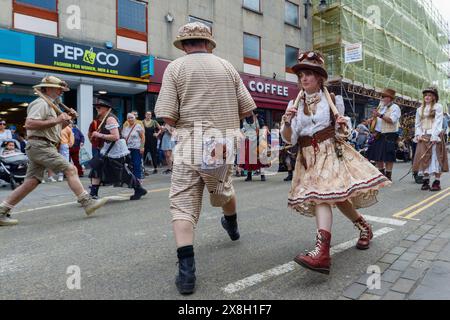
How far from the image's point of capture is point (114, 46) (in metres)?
14.4

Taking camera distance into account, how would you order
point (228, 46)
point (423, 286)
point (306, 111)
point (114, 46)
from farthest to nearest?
point (228, 46) → point (114, 46) → point (306, 111) → point (423, 286)

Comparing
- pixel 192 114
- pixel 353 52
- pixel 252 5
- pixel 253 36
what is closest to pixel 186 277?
pixel 192 114

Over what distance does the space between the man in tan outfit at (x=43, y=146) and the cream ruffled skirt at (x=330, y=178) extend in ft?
10.2

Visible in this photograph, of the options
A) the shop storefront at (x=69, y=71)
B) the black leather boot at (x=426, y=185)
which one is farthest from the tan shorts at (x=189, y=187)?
the shop storefront at (x=69, y=71)

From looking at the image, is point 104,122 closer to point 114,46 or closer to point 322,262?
point 322,262

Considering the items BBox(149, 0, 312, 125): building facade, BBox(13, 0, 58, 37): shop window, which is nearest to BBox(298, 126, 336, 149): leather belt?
BBox(13, 0, 58, 37): shop window

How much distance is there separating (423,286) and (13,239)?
4.02m

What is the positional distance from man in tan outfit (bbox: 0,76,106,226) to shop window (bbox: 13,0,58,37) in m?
8.58

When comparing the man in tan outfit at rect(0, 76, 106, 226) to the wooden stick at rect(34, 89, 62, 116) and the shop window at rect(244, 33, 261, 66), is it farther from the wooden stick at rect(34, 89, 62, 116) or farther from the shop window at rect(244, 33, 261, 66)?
the shop window at rect(244, 33, 261, 66)

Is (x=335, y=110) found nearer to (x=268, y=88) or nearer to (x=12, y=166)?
(x=12, y=166)

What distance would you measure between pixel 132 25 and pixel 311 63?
514 inches

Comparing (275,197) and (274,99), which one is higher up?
(274,99)

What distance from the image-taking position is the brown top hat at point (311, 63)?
3272 mm

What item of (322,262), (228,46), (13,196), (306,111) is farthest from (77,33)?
(322,262)
